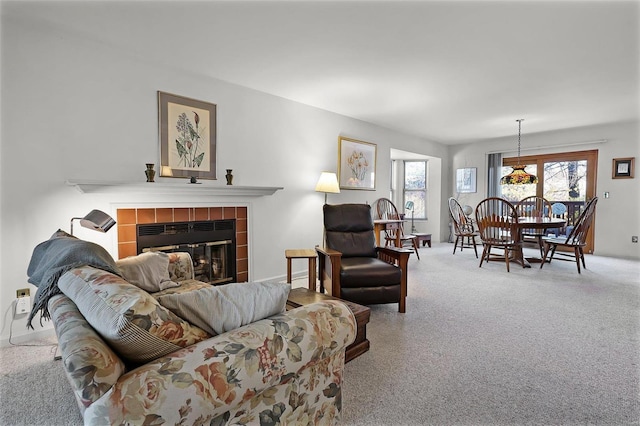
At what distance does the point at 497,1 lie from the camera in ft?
6.67

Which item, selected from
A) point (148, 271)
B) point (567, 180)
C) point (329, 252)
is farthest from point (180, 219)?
point (567, 180)

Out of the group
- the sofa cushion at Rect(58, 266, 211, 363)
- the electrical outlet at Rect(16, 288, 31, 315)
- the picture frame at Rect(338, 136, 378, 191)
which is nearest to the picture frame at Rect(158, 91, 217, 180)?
the electrical outlet at Rect(16, 288, 31, 315)

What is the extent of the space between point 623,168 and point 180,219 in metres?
6.80

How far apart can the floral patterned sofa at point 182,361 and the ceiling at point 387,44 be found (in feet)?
6.36

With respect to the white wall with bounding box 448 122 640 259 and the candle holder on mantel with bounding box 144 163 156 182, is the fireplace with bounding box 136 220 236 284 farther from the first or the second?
the white wall with bounding box 448 122 640 259

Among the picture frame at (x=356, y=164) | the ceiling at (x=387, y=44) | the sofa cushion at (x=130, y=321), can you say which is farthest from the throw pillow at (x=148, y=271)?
the picture frame at (x=356, y=164)

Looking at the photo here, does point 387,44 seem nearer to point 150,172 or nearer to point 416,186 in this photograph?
point 150,172

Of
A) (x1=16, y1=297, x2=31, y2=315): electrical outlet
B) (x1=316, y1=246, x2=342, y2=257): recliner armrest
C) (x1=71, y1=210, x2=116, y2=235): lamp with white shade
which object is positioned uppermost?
(x1=71, y1=210, x2=116, y2=235): lamp with white shade

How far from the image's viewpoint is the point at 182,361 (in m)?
0.88

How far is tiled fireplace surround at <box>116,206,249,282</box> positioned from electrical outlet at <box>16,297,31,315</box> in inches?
25.6

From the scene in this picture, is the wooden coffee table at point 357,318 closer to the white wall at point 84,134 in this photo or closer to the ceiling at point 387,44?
the white wall at point 84,134

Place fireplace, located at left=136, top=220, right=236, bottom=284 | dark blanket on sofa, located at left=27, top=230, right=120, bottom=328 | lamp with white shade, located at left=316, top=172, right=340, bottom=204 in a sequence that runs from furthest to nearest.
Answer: lamp with white shade, located at left=316, top=172, right=340, bottom=204 < fireplace, located at left=136, top=220, right=236, bottom=284 < dark blanket on sofa, located at left=27, top=230, right=120, bottom=328

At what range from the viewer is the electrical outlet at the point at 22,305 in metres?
2.33

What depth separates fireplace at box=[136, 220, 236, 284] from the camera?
9.64 ft
